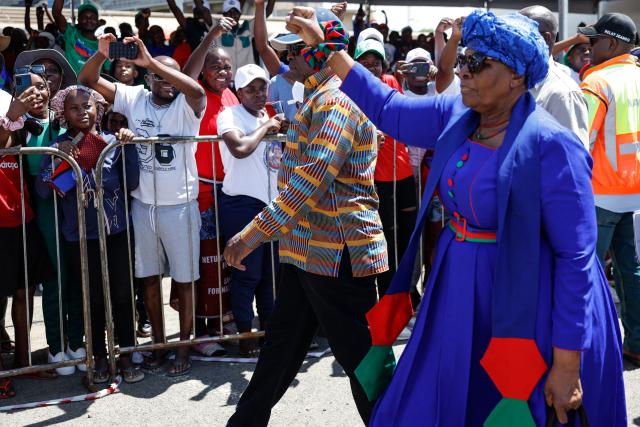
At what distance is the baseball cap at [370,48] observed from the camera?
19.0 feet

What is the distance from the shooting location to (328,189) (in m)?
3.37

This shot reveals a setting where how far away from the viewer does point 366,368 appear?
2.87 meters

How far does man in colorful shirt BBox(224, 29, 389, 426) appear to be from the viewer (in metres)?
3.24

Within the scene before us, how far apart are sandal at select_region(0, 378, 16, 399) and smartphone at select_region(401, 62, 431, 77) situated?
12.0 ft

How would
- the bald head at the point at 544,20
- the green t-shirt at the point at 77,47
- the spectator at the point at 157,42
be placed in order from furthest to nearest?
the spectator at the point at 157,42 < the green t-shirt at the point at 77,47 < the bald head at the point at 544,20

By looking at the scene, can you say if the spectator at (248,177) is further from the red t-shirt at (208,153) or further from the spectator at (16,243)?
the spectator at (16,243)

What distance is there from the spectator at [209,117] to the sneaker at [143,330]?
0.51 metres

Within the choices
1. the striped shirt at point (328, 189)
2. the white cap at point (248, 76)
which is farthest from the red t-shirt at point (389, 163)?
the striped shirt at point (328, 189)

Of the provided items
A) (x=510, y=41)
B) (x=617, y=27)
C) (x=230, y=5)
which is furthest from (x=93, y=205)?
(x=230, y=5)

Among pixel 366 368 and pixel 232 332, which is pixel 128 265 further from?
pixel 366 368

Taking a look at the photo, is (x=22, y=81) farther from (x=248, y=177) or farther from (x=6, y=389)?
(x=6, y=389)

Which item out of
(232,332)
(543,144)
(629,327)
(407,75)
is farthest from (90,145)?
(629,327)

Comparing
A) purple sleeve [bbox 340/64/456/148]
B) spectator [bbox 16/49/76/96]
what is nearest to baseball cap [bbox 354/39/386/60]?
spectator [bbox 16/49/76/96]

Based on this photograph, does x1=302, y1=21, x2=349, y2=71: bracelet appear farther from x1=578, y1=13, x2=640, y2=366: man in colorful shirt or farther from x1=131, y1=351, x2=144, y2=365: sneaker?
x1=131, y1=351, x2=144, y2=365: sneaker
